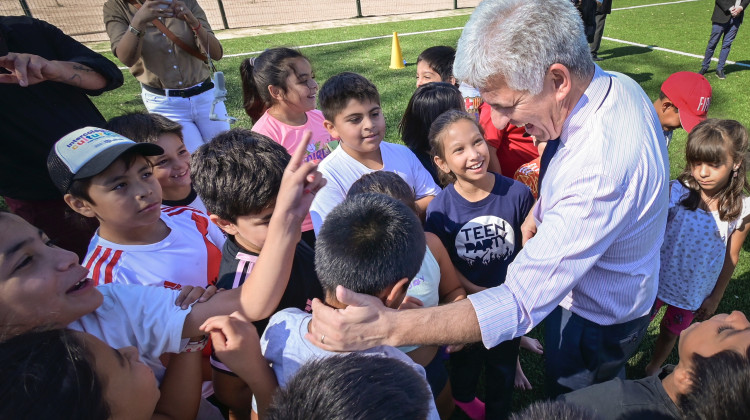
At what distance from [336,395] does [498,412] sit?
6.24 ft

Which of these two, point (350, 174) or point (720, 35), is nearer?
point (350, 174)

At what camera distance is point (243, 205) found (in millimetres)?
1673

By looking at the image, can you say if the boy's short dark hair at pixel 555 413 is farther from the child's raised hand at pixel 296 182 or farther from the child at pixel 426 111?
the child at pixel 426 111

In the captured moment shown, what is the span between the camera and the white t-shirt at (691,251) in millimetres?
2521

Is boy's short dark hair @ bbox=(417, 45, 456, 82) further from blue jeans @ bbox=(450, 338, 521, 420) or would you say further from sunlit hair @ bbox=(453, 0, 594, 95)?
blue jeans @ bbox=(450, 338, 521, 420)

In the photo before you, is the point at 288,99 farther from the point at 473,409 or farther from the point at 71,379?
the point at 71,379

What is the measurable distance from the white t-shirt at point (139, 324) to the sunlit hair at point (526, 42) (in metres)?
1.44

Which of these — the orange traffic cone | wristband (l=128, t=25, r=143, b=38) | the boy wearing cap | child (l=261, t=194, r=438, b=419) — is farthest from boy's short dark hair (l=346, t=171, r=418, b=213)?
the orange traffic cone

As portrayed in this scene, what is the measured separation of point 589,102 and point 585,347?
1067mm

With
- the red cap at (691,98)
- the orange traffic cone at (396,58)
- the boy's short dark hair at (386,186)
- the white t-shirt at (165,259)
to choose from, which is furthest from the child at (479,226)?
the orange traffic cone at (396,58)

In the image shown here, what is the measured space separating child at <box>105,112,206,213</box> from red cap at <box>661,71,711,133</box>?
342 centimetres

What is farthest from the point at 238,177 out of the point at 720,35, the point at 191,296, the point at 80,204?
the point at 720,35

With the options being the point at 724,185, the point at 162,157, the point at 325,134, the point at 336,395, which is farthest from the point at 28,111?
the point at 724,185

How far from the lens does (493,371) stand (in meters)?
2.35
